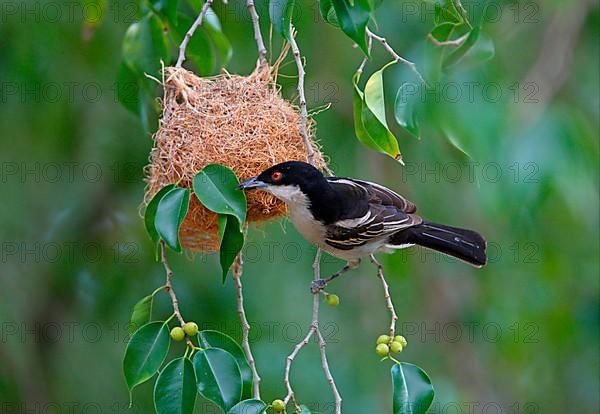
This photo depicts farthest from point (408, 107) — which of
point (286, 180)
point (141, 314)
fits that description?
point (141, 314)

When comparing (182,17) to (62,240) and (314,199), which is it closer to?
(314,199)

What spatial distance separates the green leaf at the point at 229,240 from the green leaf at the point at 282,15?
0.59 metres

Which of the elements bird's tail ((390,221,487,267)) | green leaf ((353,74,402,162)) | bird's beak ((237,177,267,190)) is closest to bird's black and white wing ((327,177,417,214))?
bird's tail ((390,221,487,267))

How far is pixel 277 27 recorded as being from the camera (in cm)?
275

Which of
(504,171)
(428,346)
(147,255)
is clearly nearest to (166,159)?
(504,171)

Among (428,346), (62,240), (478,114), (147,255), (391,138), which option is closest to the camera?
(391,138)

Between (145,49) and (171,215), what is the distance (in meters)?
1.39

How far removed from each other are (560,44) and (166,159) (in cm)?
330

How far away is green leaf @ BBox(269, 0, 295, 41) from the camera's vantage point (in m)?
2.73

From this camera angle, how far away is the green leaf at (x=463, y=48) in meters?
2.74

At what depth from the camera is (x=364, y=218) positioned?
355cm

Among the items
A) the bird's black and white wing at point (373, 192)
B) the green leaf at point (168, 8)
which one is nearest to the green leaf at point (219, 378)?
the bird's black and white wing at point (373, 192)

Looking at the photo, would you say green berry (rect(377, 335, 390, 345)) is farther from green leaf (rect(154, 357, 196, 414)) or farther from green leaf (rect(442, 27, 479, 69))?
green leaf (rect(442, 27, 479, 69))

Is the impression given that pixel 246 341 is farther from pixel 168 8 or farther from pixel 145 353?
pixel 168 8
